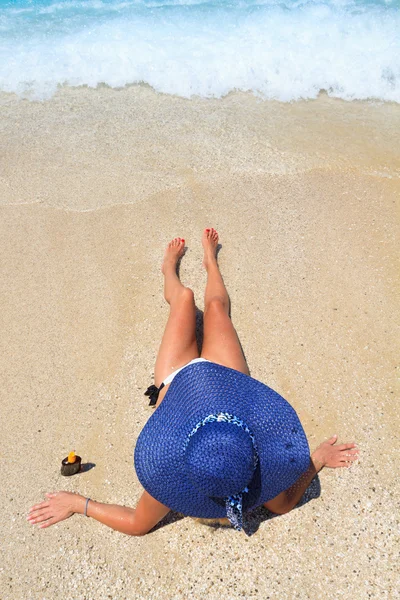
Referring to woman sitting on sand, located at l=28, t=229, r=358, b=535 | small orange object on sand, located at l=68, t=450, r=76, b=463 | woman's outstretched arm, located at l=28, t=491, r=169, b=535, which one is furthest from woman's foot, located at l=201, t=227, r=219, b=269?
woman's outstretched arm, located at l=28, t=491, r=169, b=535

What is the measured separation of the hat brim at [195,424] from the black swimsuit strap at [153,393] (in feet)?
1.77

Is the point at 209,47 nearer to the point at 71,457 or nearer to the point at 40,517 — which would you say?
the point at 71,457

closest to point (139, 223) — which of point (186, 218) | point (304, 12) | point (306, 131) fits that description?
point (186, 218)

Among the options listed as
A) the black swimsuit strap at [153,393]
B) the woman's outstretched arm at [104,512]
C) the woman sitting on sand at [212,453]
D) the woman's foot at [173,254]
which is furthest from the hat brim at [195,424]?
the woman's foot at [173,254]

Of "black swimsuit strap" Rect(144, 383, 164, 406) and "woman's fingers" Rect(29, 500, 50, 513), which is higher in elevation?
"black swimsuit strap" Rect(144, 383, 164, 406)

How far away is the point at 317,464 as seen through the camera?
10.2 ft

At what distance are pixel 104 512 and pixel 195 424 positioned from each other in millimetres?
1002

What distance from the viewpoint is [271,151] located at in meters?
5.41

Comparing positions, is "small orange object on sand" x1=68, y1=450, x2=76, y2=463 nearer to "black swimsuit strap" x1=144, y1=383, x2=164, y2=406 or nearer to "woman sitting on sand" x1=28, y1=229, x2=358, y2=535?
"woman sitting on sand" x1=28, y1=229, x2=358, y2=535

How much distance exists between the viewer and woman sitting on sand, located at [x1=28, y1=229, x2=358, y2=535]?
85.3 inches

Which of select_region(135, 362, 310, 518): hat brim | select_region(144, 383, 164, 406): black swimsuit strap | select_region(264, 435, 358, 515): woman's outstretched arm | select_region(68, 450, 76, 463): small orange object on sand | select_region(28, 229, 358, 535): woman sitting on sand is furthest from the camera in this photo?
select_region(144, 383, 164, 406): black swimsuit strap

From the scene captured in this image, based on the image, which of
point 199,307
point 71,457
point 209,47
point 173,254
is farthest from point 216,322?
point 209,47

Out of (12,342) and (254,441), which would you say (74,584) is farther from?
(12,342)

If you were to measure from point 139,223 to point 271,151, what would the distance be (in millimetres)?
1682
